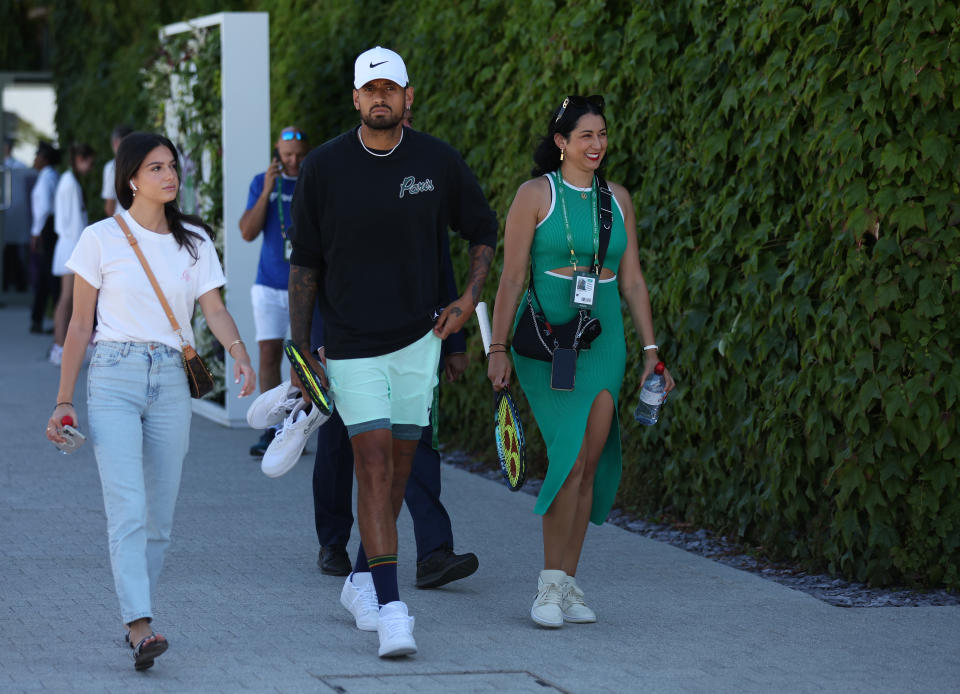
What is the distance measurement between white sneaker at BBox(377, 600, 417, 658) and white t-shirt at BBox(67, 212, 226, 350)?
3.70 feet

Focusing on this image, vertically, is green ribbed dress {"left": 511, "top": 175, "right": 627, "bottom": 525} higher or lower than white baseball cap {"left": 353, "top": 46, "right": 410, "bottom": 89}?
lower

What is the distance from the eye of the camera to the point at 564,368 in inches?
232

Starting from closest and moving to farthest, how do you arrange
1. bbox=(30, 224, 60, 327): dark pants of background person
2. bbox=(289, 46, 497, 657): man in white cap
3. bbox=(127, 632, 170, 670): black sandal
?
bbox=(127, 632, 170, 670): black sandal < bbox=(289, 46, 497, 657): man in white cap < bbox=(30, 224, 60, 327): dark pants of background person

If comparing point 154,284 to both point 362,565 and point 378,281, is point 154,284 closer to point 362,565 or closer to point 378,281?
point 378,281

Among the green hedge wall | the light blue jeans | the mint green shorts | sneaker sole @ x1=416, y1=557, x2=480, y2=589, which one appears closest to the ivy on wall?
the green hedge wall

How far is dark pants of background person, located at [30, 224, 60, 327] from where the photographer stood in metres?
17.6

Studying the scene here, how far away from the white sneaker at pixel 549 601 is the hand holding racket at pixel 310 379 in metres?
1.05

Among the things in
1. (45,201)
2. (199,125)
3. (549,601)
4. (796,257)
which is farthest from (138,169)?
(45,201)

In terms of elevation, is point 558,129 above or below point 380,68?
below

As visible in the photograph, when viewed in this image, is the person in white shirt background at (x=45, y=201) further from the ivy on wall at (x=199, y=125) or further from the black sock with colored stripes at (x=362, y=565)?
the black sock with colored stripes at (x=362, y=565)

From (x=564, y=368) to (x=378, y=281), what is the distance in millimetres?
801

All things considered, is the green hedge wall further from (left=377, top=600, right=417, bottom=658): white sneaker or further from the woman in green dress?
(left=377, top=600, right=417, bottom=658): white sneaker

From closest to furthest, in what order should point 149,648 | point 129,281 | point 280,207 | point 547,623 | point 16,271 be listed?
1. point 149,648
2. point 129,281
3. point 547,623
4. point 280,207
5. point 16,271

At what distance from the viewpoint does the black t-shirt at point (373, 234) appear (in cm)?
554
